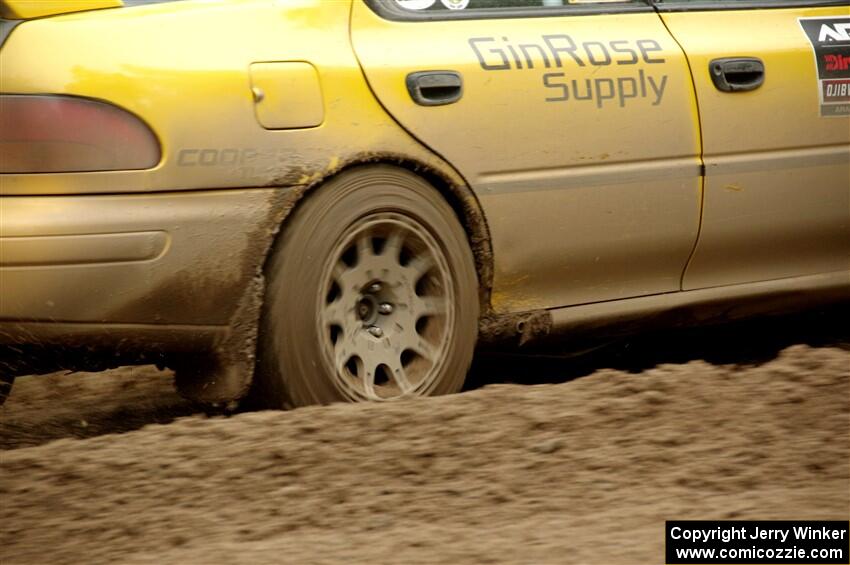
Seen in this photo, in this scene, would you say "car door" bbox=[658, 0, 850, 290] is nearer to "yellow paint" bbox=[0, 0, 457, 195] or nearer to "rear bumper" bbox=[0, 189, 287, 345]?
"yellow paint" bbox=[0, 0, 457, 195]

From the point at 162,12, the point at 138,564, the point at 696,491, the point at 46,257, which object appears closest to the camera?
the point at 138,564

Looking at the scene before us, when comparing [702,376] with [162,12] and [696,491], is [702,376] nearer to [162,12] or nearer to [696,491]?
[696,491]

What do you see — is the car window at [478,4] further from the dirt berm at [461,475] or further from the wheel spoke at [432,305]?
the dirt berm at [461,475]

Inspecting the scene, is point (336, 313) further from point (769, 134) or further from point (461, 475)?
point (769, 134)

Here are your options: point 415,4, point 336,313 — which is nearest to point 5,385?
point 336,313

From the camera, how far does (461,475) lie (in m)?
3.96

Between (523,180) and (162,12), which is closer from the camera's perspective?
(162,12)

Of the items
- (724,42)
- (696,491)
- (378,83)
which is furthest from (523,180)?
(696,491)

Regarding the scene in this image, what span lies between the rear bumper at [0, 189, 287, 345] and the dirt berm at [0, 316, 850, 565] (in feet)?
1.05

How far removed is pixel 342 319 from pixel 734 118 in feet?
5.36

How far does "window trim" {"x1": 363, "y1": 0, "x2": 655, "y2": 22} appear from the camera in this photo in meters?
4.87

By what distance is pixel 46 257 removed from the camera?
421cm

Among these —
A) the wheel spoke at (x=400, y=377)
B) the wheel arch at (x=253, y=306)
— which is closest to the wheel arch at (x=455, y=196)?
the wheel arch at (x=253, y=306)

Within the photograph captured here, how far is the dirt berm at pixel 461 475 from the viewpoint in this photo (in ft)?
11.6
